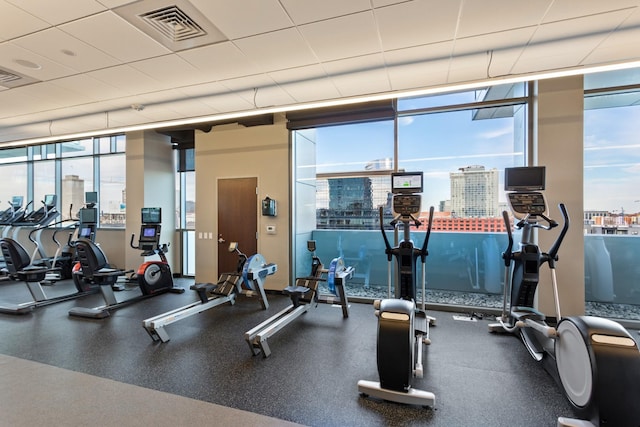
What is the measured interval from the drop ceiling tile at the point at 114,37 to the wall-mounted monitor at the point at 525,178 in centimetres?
424

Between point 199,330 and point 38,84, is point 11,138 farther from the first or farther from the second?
point 199,330

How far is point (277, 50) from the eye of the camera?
330 cm

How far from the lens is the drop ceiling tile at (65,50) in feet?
9.95

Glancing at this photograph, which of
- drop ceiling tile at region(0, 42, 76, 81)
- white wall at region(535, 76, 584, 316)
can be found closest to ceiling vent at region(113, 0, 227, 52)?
drop ceiling tile at region(0, 42, 76, 81)

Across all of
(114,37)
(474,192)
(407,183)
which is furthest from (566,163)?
(114,37)

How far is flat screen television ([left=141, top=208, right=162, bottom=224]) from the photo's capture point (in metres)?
5.94

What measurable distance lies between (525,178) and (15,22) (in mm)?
5517

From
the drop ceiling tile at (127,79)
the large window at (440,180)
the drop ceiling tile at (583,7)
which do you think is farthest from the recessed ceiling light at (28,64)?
the drop ceiling tile at (583,7)

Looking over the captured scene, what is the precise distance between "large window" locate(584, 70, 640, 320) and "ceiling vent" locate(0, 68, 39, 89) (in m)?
7.57

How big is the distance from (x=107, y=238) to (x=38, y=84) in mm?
4280

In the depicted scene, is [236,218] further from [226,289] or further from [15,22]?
[15,22]

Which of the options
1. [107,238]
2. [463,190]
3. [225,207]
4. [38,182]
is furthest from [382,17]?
[38,182]

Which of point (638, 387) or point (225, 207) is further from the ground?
point (225, 207)

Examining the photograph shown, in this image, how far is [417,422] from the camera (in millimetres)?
2217
